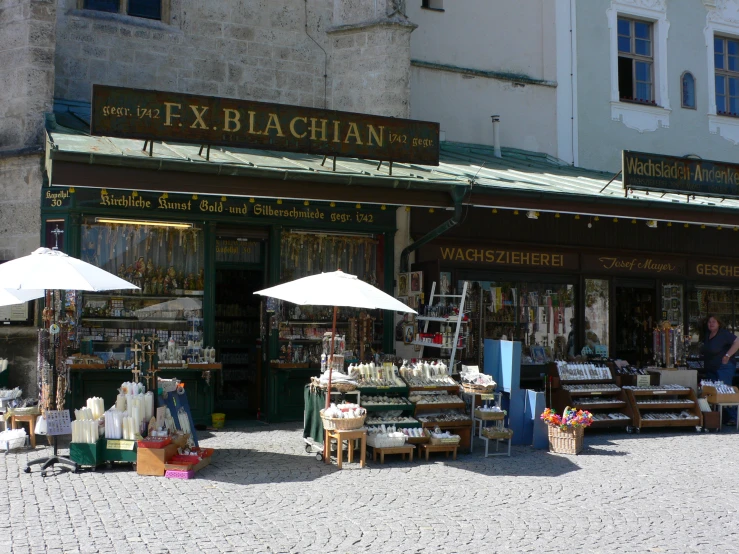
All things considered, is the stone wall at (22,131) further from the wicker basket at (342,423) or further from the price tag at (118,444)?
the wicker basket at (342,423)


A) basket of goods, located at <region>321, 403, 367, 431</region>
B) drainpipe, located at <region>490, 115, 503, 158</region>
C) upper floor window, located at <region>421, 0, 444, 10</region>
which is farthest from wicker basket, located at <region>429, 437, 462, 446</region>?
upper floor window, located at <region>421, 0, 444, 10</region>

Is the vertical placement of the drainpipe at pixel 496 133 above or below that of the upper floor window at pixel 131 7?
below

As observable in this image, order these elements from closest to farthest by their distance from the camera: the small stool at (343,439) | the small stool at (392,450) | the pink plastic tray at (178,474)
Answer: the pink plastic tray at (178,474) < the small stool at (343,439) < the small stool at (392,450)

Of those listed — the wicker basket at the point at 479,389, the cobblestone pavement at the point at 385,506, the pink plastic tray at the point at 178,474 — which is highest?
the wicker basket at the point at 479,389

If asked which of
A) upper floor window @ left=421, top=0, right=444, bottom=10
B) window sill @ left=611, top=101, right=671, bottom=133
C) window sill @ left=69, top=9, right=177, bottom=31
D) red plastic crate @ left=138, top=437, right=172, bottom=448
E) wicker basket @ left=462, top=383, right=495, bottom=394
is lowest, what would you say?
red plastic crate @ left=138, top=437, right=172, bottom=448

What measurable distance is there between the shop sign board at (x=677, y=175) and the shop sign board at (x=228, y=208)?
3.80m

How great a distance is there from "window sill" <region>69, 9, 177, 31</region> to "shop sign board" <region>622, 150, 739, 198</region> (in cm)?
779

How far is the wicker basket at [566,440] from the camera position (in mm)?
10672

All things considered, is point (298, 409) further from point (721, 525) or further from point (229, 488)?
point (721, 525)

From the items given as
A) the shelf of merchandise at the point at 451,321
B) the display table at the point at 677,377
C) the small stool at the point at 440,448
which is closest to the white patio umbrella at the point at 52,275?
the small stool at the point at 440,448

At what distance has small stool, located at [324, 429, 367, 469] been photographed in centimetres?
955

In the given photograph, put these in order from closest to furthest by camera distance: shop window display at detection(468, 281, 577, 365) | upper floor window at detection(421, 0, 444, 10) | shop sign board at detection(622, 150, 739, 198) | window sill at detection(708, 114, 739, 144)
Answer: shop sign board at detection(622, 150, 739, 198), shop window display at detection(468, 281, 577, 365), upper floor window at detection(421, 0, 444, 10), window sill at detection(708, 114, 739, 144)

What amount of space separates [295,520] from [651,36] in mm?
15186

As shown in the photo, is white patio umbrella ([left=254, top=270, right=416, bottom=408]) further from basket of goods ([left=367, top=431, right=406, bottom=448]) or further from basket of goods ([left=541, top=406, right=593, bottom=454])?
basket of goods ([left=541, top=406, right=593, bottom=454])
